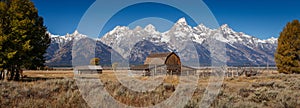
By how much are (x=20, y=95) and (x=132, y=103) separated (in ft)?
14.6

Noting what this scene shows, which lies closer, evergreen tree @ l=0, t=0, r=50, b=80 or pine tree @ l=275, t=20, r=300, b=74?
evergreen tree @ l=0, t=0, r=50, b=80

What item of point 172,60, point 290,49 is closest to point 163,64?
point 172,60

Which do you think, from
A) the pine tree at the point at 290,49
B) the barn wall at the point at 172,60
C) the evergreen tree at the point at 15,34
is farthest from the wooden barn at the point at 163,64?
the evergreen tree at the point at 15,34

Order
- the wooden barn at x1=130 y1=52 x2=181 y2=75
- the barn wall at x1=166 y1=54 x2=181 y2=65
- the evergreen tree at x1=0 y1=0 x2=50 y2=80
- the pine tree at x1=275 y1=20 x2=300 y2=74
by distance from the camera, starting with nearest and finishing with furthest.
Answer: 1. the evergreen tree at x1=0 y1=0 x2=50 y2=80
2. the pine tree at x1=275 y1=20 x2=300 y2=74
3. the wooden barn at x1=130 y1=52 x2=181 y2=75
4. the barn wall at x1=166 y1=54 x2=181 y2=65

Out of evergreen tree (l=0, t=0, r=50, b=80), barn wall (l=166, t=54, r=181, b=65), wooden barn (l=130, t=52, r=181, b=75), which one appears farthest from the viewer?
barn wall (l=166, t=54, r=181, b=65)

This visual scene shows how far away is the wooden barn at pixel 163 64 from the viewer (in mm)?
53612

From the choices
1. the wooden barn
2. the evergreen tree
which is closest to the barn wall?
the wooden barn

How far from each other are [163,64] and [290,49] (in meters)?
23.6

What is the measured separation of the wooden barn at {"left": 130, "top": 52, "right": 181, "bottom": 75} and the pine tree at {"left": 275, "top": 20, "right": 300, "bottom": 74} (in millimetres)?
21527

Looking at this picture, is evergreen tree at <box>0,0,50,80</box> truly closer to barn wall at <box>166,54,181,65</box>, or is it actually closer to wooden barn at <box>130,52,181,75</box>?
wooden barn at <box>130,52,181,75</box>

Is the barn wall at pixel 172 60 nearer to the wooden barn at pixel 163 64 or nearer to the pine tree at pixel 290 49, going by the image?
the wooden barn at pixel 163 64

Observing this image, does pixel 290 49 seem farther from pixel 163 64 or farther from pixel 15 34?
pixel 15 34

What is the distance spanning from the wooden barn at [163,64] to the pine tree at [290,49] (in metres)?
21.5

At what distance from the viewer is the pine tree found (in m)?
39.0
